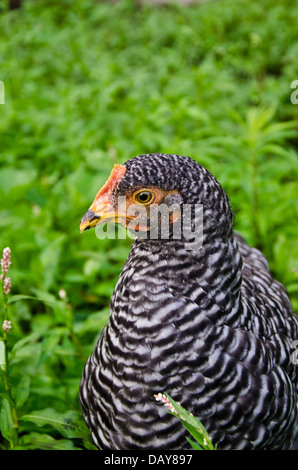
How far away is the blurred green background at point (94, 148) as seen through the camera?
104 inches

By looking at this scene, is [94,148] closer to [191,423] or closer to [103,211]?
[103,211]

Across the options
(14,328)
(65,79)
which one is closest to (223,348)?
(14,328)

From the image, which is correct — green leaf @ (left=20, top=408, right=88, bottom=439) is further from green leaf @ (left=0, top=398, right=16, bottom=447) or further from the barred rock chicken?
the barred rock chicken

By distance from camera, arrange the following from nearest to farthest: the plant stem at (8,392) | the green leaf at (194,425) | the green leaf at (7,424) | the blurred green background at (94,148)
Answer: the green leaf at (194,425) < the plant stem at (8,392) < the green leaf at (7,424) < the blurred green background at (94,148)

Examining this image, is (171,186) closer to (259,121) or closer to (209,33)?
(259,121)

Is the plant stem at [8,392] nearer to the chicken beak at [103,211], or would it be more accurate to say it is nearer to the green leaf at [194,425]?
the chicken beak at [103,211]

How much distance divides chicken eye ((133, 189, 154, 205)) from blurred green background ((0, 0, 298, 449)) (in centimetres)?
84

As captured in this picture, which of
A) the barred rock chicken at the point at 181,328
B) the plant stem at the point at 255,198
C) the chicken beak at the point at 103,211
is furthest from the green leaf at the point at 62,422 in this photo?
the plant stem at the point at 255,198

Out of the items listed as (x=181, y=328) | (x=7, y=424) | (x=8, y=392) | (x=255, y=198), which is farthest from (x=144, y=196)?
(x=255, y=198)

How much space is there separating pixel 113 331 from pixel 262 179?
2521 mm

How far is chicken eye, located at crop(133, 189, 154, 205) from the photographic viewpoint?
1727mm

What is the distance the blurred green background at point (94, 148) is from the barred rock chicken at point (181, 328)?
0.53m

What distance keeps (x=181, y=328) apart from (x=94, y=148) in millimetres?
2878
